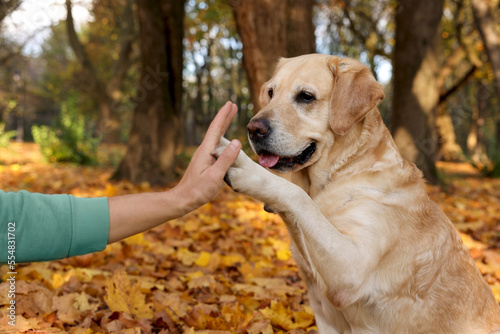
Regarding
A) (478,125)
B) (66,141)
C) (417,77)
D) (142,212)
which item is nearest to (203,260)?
(142,212)

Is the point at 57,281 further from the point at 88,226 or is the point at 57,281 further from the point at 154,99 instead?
the point at 154,99

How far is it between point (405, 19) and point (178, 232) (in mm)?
6814

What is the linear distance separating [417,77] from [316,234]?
777 cm

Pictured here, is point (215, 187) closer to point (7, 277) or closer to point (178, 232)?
point (7, 277)

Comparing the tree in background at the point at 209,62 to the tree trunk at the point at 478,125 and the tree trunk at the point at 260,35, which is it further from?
the tree trunk at the point at 478,125

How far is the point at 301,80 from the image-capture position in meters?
2.41

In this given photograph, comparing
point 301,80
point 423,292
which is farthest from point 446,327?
point 301,80

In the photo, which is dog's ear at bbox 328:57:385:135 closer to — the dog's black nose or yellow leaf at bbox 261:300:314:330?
the dog's black nose

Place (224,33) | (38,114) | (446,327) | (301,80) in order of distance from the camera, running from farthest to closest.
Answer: (38,114), (224,33), (301,80), (446,327)

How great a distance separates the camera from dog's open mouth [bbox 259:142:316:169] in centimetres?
226

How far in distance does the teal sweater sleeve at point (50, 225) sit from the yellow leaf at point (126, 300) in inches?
33.6

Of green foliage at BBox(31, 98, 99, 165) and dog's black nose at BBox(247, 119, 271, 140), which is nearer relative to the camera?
dog's black nose at BBox(247, 119, 271, 140)

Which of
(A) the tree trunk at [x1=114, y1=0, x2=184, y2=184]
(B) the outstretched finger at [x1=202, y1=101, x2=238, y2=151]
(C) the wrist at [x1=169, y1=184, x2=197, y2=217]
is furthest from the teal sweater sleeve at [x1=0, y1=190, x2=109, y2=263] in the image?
(A) the tree trunk at [x1=114, y1=0, x2=184, y2=184]

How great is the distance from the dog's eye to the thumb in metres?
0.86
